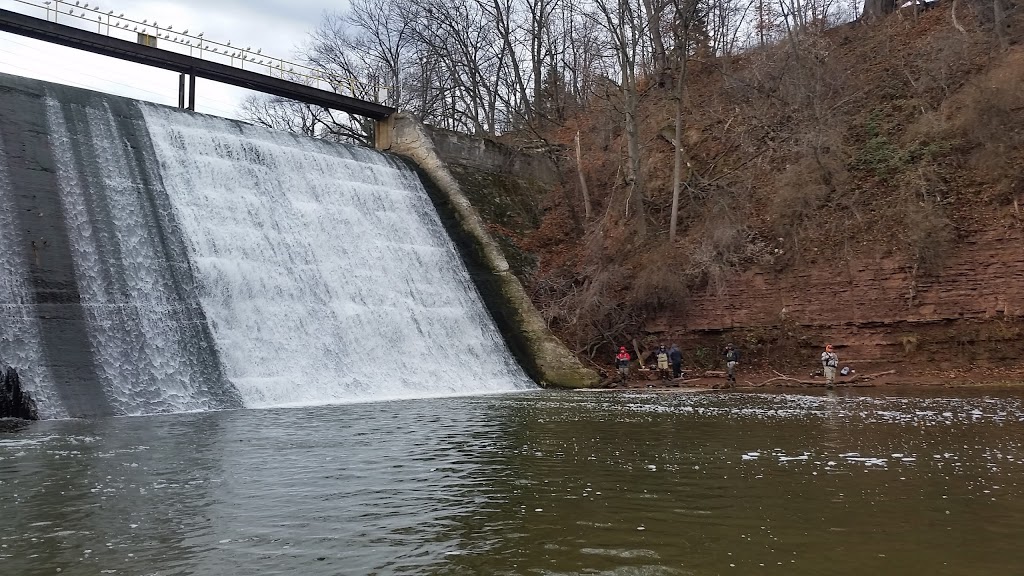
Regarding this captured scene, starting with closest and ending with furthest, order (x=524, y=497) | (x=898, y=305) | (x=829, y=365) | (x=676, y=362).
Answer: (x=524, y=497) → (x=829, y=365) → (x=898, y=305) → (x=676, y=362)

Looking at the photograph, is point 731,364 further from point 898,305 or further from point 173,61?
point 173,61

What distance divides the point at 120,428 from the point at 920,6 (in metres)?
35.3

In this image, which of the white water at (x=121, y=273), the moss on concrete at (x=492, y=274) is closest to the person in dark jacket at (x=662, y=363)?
the moss on concrete at (x=492, y=274)

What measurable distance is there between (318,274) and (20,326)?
796 cm

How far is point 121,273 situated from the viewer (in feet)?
56.2

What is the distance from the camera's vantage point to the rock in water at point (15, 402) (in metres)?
13.5

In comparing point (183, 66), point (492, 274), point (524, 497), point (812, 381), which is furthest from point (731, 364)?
point (183, 66)

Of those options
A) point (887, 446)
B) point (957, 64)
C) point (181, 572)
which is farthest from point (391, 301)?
point (957, 64)

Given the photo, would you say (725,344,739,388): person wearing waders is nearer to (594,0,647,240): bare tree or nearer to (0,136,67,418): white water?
(594,0,647,240): bare tree

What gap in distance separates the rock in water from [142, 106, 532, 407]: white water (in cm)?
397

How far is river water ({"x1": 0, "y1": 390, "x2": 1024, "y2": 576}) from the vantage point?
4.86 metres

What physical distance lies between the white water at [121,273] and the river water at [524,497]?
10.4ft

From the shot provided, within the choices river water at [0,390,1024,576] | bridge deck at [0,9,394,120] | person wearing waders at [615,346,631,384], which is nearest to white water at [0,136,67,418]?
river water at [0,390,1024,576]

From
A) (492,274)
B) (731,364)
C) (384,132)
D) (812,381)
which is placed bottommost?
(812,381)
